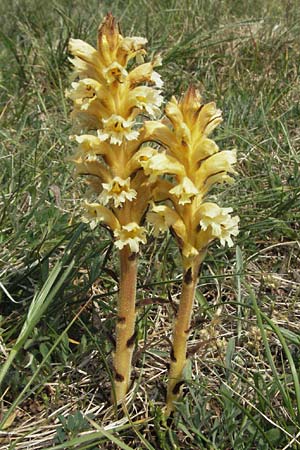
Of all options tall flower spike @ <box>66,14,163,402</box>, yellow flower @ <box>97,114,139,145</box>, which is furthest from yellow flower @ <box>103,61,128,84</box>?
yellow flower @ <box>97,114,139,145</box>

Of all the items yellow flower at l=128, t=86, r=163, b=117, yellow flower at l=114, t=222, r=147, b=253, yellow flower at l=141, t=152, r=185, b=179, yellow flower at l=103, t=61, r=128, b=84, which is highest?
yellow flower at l=103, t=61, r=128, b=84

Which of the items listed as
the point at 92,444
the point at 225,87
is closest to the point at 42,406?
the point at 92,444

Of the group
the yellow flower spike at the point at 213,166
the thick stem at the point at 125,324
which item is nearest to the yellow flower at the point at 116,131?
the yellow flower spike at the point at 213,166

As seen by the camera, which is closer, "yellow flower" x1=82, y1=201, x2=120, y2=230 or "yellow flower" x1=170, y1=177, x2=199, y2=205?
"yellow flower" x1=170, y1=177, x2=199, y2=205

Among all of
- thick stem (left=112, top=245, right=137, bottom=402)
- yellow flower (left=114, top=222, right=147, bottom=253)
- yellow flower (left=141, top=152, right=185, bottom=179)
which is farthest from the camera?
thick stem (left=112, top=245, right=137, bottom=402)

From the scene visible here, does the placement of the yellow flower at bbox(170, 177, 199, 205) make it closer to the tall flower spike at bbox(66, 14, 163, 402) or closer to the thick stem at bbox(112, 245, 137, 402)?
the tall flower spike at bbox(66, 14, 163, 402)

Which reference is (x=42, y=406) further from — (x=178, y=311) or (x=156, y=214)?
(x=156, y=214)

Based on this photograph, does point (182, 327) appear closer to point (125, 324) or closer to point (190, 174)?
point (125, 324)

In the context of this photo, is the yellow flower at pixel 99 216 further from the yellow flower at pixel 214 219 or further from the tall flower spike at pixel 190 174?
the yellow flower at pixel 214 219
